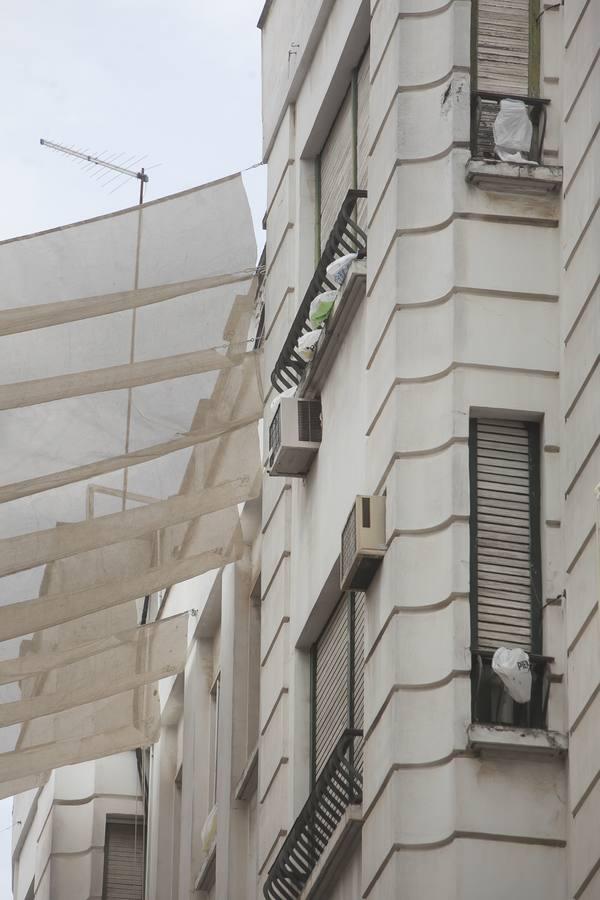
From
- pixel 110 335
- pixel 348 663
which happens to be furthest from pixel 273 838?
pixel 110 335

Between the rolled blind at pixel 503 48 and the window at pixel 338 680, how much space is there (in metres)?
4.07

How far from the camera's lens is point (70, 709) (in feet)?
86.3

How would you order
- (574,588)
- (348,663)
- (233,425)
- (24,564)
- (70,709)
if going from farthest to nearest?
(70,709)
(233,425)
(24,564)
(348,663)
(574,588)

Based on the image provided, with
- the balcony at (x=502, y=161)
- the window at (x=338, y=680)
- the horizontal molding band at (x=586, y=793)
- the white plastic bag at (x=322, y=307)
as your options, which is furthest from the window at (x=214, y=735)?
the horizontal molding band at (x=586, y=793)

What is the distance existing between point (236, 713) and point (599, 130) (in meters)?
10.0

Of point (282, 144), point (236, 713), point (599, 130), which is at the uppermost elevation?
point (282, 144)

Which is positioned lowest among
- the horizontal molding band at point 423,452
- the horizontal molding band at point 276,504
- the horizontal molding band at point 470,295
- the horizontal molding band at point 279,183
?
the horizontal molding band at point 423,452

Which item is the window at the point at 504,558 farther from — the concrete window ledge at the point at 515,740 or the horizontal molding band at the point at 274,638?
the horizontal molding band at the point at 274,638

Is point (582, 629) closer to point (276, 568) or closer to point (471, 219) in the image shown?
point (471, 219)

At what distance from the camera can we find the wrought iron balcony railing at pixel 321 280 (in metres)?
19.0

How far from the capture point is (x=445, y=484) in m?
15.7

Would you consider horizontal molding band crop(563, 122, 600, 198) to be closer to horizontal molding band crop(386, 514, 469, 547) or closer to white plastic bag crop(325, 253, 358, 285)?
white plastic bag crop(325, 253, 358, 285)

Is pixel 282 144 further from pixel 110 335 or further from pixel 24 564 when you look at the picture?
pixel 24 564

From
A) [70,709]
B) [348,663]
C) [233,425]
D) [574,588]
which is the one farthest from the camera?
[70,709]
